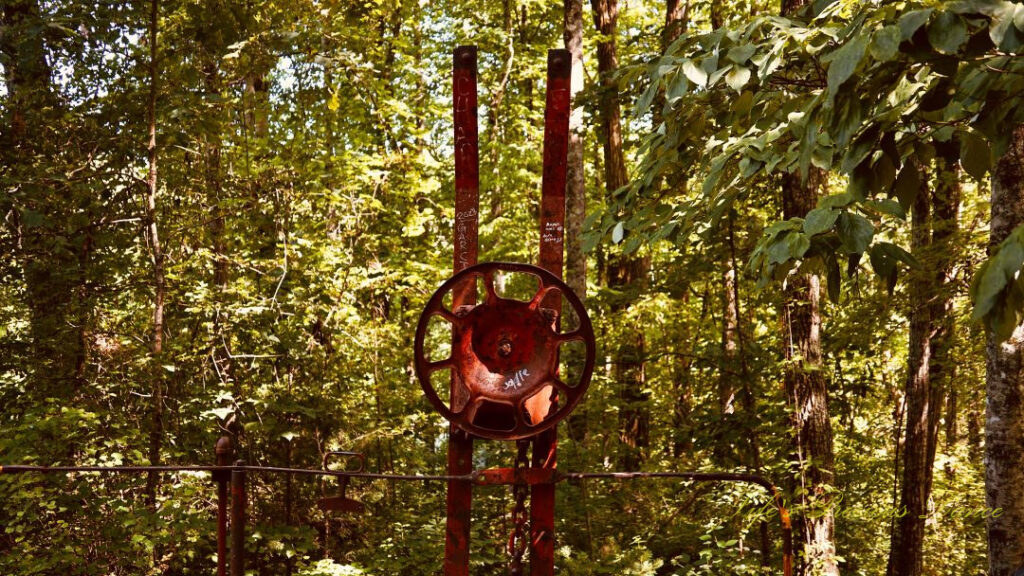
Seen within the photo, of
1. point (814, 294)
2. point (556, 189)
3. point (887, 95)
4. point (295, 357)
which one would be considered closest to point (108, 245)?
point (295, 357)

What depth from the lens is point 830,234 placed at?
8.59ft

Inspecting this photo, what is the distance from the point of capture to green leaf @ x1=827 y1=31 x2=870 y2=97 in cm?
165

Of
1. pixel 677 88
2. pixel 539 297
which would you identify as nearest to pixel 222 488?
pixel 539 297

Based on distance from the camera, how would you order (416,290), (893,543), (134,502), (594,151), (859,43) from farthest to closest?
(594,151) < (416,290) < (893,543) < (134,502) < (859,43)

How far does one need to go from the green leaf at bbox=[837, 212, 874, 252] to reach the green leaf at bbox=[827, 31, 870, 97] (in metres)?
0.70

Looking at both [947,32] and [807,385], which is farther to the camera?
[807,385]

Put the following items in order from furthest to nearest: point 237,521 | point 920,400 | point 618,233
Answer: point 920,400
point 618,233
point 237,521

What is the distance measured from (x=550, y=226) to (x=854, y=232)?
2.98ft

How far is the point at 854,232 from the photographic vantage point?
2275 millimetres

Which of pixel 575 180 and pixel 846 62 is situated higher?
pixel 575 180

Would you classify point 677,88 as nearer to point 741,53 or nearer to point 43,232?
point 741,53

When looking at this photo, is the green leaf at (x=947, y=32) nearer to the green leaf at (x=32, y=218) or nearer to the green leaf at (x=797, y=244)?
the green leaf at (x=797, y=244)

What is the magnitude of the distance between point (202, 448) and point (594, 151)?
9197mm

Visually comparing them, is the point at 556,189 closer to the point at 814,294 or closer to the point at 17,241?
the point at 814,294
